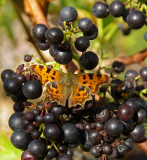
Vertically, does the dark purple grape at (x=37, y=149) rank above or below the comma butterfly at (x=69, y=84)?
below

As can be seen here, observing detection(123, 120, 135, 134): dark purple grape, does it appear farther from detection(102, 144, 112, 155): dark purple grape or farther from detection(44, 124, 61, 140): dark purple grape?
detection(44, 124, 61, 140): dark purple grape

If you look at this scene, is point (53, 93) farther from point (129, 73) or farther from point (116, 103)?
point (129, 73)

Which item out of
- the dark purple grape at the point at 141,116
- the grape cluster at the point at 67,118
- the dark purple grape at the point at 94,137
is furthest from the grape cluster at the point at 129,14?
the dark purple grape at the point at 94,137

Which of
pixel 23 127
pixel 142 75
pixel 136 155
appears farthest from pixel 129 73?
pixel 136 155

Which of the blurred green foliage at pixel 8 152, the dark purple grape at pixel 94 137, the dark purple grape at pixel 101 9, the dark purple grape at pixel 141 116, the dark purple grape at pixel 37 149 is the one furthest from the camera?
→ the blurred green foliage at pixel 8 152

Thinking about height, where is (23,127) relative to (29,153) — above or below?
above

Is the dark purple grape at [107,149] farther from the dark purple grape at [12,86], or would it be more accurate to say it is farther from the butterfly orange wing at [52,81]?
the dark purple grape at [12,86]

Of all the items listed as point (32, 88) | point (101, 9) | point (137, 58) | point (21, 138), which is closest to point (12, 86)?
point (32, 88)
